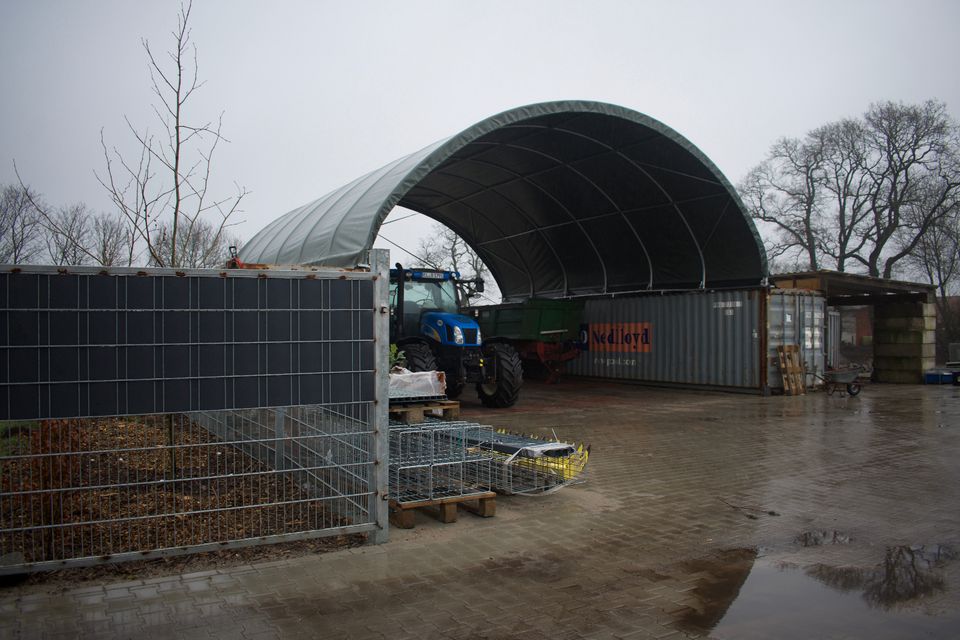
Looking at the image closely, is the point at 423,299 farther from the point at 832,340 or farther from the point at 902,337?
the point at 902,337

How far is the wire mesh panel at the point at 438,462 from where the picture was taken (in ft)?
19.2

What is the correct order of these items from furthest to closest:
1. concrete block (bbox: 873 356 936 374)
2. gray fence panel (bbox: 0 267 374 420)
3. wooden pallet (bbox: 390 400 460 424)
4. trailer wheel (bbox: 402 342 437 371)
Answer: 1. concrete block (bbox: 873 356 936 374)
2. trailer wheel (bbox: 402 342 437 371)
3. wooden pallet (bbox: 390 400 460 424)
4. gray fence panel (bbox: 0 267 374 420)

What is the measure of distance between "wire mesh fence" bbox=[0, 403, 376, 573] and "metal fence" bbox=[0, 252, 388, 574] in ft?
0.07

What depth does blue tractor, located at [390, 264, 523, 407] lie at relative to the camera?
13203 millimetres

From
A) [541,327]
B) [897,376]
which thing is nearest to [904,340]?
[897,376]

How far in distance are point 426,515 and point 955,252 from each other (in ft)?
118

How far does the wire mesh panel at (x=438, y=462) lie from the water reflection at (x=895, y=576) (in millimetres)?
2764

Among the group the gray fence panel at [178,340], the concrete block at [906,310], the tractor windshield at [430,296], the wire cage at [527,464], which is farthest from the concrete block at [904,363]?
the gray fence panel at [178,340]

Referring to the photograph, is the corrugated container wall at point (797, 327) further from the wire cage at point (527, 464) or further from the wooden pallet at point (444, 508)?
the wooden pallet at point (444, 508)

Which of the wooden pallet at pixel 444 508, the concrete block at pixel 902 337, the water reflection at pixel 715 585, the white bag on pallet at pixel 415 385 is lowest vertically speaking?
the water reflection at pixel 715 585

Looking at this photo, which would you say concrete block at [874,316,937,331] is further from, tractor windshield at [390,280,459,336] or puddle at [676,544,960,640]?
puddle at [676,544,960,640]

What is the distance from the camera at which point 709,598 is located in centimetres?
429

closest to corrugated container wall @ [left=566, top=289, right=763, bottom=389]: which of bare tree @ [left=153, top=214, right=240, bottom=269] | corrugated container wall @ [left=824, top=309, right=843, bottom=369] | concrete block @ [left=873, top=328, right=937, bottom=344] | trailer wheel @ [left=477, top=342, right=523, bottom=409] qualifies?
corrugated container wall @ [left=824, top=309, right=843, bottom=369]

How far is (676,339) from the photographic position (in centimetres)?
1875
